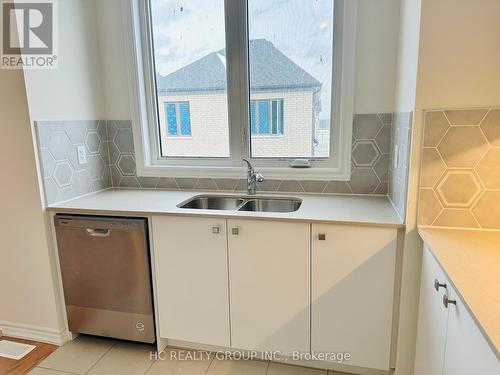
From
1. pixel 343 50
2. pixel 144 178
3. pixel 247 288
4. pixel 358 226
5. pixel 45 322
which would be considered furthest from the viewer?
pixel 144 178

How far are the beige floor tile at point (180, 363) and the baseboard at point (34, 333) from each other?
67cm

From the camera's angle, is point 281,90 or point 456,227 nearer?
point 456,227

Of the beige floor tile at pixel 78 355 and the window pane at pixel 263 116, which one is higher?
the window pane at pixel 263 116

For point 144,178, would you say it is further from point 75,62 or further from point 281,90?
point 281,90

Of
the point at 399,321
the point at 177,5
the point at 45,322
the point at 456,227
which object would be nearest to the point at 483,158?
the point at 456,227

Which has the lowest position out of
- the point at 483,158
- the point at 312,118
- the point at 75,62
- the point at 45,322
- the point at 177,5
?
the point at 45,322

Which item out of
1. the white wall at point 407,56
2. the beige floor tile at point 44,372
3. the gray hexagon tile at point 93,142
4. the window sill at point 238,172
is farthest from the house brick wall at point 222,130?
the beige floor tile at point 44,372

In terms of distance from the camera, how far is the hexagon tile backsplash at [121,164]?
2.04 m

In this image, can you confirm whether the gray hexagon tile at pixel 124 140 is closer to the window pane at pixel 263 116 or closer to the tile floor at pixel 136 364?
the window pane at pixel 263 116

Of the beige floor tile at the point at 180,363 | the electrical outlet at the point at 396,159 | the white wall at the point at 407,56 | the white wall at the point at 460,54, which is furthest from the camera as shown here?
the beige floor tile at the point at 180,363

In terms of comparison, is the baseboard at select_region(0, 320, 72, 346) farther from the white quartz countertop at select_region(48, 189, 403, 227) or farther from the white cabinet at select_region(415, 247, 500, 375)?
the white cabinet at select_region(415, 247, 500, 375)

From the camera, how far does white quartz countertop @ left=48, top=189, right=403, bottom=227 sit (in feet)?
5.51

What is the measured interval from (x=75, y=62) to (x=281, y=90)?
4.39 feet

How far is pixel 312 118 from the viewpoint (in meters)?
2.21
